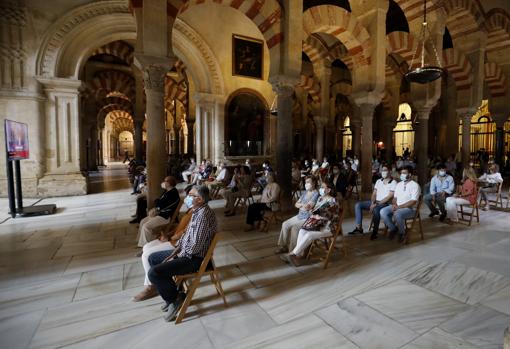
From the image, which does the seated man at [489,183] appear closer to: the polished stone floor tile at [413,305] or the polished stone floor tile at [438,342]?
the polished stone floor tile at [413,305]

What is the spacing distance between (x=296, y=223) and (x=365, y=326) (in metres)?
1.75

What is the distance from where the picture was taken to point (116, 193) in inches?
361

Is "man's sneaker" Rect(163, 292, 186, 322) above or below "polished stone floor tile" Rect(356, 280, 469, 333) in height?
above

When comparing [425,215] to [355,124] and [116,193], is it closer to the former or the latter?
[116,193]

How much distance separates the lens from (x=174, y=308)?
8.16ft

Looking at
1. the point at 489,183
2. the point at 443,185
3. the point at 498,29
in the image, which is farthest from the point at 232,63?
the point at 498,29

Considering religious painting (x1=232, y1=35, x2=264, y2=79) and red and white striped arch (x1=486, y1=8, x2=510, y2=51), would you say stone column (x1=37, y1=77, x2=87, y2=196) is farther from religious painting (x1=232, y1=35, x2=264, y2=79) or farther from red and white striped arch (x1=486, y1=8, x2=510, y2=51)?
red and white striped arch (x1=486, y1=8, x2=510, y2=51)

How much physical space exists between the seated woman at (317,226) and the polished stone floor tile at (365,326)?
0.94m

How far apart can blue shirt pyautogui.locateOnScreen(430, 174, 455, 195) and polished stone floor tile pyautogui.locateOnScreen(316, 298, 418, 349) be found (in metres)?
4.52

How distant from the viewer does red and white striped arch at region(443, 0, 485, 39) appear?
889cm

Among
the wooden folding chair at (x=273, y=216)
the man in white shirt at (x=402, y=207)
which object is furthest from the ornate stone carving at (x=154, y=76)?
the man in white shirt at (x=402, y=207)

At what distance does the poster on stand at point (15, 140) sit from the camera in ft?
19.2

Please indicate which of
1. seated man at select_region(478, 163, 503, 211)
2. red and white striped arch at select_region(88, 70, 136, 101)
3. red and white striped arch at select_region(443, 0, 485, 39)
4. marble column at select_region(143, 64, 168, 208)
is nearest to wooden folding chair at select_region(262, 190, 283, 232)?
marble column at select_region(143, 64, 168, 208)

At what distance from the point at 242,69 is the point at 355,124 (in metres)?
7.87
